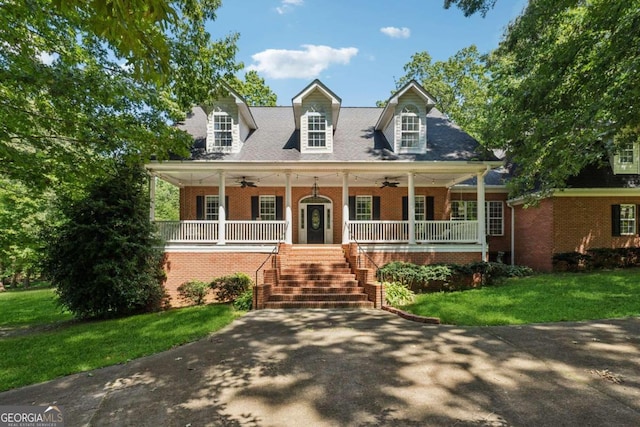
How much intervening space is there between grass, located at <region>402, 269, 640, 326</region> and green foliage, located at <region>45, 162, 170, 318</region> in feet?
27.8

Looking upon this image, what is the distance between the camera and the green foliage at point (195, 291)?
11.4m

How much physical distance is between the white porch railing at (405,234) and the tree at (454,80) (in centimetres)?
1931

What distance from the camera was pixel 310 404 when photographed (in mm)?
4188

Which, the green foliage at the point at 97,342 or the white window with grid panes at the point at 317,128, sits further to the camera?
the white window with grid panes at the point at 317,128

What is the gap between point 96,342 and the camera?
292 inches

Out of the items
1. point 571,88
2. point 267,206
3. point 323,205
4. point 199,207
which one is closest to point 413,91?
point 571,88

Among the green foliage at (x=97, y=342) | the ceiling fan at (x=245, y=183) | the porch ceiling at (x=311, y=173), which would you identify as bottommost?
the green foliage at (x=97, y=342)

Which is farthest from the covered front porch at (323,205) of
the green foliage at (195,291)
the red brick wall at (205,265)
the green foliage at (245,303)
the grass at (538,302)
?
the grass at (538,302)

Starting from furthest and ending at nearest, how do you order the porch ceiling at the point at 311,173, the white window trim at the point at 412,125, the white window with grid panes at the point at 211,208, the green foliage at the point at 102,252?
1. the white window with grid panes at the point at 211,208
2. the white window trim at the point at 412,125
3. the porch ceiling at the point at 311,173
4. the green foliage at the point at 102,252

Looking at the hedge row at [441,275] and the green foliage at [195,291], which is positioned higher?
the hedge row at [441,275]

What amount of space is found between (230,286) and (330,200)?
6.80 meters

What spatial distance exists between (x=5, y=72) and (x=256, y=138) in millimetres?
9065

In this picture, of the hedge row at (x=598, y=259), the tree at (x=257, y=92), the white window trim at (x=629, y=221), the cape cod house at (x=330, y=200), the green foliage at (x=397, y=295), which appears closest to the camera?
the green foliage at (x=397, y=295)

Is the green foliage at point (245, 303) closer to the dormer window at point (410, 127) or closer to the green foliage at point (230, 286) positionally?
the green foliage at point (230, 286)
